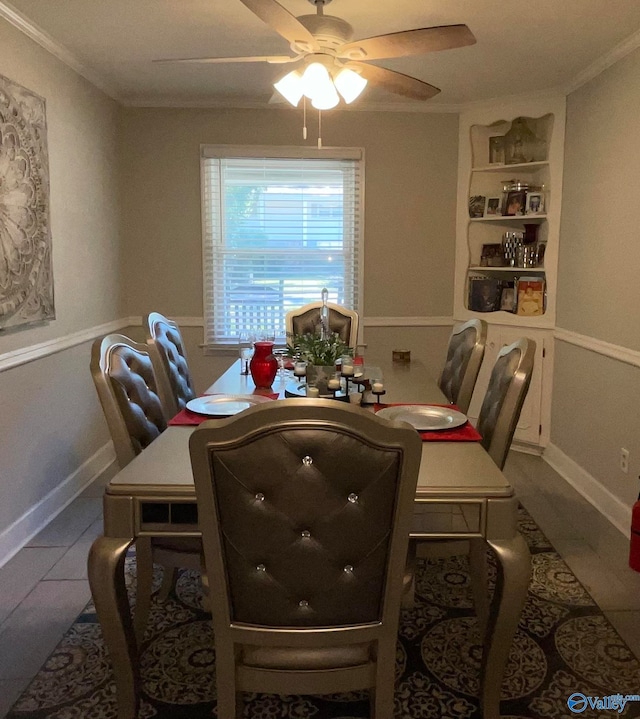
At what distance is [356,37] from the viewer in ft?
10.5

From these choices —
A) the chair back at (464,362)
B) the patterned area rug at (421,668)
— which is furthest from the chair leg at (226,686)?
the chair back at (464,362)

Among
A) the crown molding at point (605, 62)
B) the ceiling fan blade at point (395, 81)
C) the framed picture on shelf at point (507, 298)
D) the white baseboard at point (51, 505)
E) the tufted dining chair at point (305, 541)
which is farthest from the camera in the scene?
the framed picture on shelf at point (507, 298)

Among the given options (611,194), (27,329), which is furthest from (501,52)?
(27,329)

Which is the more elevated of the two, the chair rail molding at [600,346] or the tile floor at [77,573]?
the chair rail molding at [600,346]

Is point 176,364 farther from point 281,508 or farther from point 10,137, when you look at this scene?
point 281,508

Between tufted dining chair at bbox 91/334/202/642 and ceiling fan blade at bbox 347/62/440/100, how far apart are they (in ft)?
4.66

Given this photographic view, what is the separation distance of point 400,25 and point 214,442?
2.58 meters

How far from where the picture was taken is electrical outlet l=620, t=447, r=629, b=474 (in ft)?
10.4

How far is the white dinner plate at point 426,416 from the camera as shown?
2102 millimetres

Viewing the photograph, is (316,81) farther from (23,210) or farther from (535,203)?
(535,203)

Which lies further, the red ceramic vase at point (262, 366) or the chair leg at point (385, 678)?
the red ceramic vase at point (262, 366)

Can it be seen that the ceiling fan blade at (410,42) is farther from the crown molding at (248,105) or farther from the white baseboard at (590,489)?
the white baseboard at (590,489)

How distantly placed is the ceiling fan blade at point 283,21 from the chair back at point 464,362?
53.3 inches

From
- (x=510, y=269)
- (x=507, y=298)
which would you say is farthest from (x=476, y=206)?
(x=507, y=298)
